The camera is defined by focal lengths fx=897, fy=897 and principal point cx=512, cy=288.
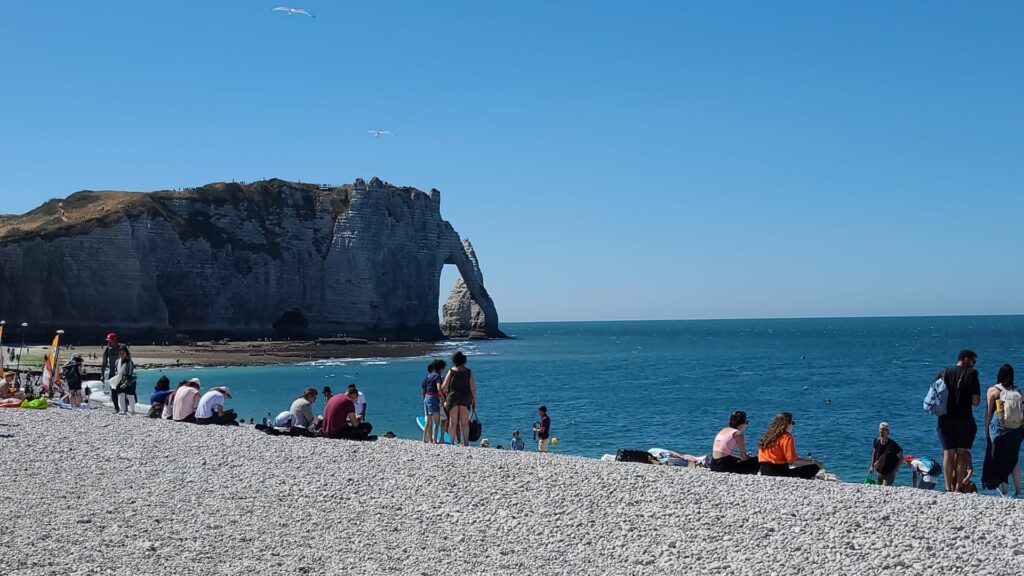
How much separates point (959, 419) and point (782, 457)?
2.06 m

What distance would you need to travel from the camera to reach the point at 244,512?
10.3m

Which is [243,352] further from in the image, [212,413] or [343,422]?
[343,422]

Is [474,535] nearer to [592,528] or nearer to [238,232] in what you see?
[592,528]

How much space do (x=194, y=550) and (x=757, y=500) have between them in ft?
18.8

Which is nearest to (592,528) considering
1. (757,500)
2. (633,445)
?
(757,500)

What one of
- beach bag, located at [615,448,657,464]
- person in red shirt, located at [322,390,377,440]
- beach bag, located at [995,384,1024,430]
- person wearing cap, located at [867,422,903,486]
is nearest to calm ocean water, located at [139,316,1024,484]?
person wearing cap, located at [867,422,903,486]

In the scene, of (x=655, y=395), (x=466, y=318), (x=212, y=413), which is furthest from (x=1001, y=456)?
(x=466, y=318)

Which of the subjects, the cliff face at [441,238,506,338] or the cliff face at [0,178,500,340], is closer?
the cliff face at [0,178,500,340]

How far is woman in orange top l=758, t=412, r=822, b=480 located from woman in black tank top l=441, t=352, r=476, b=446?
4.96m

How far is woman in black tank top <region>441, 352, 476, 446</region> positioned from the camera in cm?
1436

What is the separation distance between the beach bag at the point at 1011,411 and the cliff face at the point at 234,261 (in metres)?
73.0

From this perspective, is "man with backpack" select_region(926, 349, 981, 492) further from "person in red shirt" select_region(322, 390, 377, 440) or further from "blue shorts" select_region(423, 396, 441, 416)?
"person in red shirt" select_region(322, 390, 377, 440)

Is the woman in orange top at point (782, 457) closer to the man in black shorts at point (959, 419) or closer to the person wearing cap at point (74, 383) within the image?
the man in black shorts at point (959, 419)

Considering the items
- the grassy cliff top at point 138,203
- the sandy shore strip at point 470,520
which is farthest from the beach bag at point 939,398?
the grassy cliff top at point 138,203
